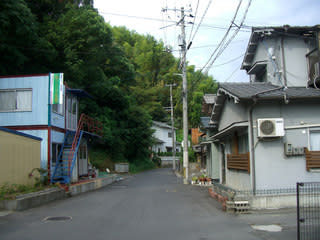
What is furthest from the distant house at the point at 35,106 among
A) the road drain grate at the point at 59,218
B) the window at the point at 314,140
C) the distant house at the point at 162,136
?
the distant house at the point at 162,136

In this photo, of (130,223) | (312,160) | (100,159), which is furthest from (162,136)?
(130,223)

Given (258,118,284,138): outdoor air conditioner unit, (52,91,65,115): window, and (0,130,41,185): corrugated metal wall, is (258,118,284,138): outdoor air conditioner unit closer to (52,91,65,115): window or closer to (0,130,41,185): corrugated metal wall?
(0,130,41,185): corrugated metal wall

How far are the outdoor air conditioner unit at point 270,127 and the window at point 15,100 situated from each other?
1196 centimetres

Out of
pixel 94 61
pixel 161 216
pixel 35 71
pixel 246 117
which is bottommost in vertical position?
pixel 161 216

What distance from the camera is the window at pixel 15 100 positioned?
1695 cm

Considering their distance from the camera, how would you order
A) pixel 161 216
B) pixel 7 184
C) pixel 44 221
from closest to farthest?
pixel 44 221
pixel 161 216
pixel 7 184

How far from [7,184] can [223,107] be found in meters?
10.1

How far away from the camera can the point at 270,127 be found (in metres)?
11.2

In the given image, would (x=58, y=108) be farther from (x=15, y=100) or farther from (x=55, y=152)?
(x=55, y=152)

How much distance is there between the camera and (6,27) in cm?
2128

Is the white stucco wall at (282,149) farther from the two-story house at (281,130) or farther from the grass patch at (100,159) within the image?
the grass patch at (100,159)

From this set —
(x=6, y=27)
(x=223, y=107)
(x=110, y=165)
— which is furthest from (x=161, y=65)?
(x=223, y=107)

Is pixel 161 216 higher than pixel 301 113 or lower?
lower

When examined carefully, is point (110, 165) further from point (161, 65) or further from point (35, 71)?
point (161, 65)
